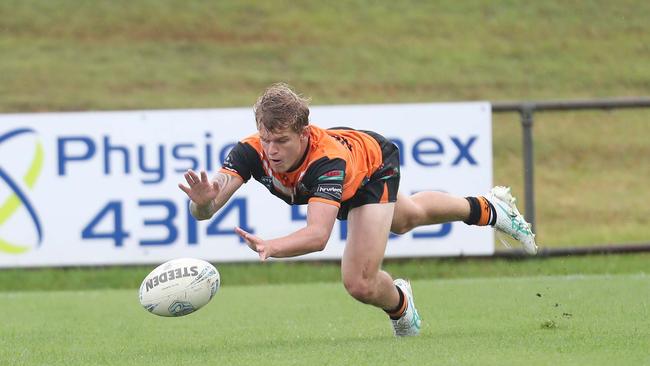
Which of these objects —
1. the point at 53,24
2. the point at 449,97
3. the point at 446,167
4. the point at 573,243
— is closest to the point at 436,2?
the point at 449,97

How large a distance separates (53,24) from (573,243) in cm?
1170

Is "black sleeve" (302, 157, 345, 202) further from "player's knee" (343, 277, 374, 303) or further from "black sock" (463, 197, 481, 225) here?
"black sock" (463, 197, 481, 225)

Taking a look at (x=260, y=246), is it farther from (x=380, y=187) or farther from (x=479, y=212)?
(x=479, y=212)

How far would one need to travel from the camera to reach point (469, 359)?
6.36m

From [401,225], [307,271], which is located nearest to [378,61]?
[307,271]

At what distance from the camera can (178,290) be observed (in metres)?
7.23

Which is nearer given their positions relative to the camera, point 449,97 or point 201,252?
point 201,252

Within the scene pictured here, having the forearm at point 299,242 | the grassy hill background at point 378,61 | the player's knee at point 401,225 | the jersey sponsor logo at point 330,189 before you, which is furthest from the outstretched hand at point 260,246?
the grassy hill background at point 378,61

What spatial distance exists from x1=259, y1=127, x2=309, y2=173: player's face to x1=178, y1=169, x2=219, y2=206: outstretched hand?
1.16 ft

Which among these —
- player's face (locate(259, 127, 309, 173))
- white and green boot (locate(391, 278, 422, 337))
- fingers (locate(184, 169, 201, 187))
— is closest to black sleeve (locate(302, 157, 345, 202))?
player's face (locate(259, 127, 309, 173))

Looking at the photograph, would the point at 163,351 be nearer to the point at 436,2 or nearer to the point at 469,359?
the point at 469,359

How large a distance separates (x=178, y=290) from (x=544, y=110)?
6844 millimetres

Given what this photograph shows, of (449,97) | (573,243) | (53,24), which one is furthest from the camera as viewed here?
(53,24)

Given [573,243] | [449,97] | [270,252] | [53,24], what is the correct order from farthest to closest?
1. [53,24]
2. [449,97]
3. [573,243]
4. [270,252]
